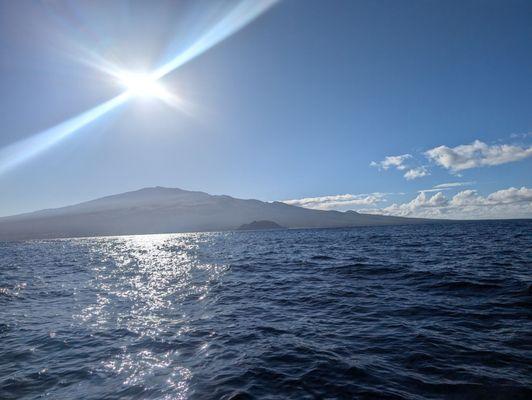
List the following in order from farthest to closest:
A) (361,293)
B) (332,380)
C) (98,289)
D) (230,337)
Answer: (98,289), (361,293), (230,337), (332,380)

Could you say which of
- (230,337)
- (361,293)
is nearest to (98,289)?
(230,337)

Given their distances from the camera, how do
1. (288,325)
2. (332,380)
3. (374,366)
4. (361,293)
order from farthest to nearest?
(361,293) < (288,325) < (374,366) < (332,380)

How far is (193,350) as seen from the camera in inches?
437

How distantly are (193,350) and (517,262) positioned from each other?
2804 cm

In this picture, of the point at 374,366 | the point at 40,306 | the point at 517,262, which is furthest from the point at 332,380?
the point at 517,262

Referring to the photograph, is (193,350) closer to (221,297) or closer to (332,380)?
(332,380)

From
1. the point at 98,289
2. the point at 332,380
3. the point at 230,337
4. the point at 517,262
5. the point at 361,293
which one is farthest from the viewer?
the point at 517,262

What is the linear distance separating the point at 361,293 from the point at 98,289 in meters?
17.8

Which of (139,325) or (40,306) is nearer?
(139,325)

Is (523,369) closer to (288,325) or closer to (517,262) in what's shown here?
(288,325)

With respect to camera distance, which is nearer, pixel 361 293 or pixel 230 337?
pixel 230 337

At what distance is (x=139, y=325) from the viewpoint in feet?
46.6

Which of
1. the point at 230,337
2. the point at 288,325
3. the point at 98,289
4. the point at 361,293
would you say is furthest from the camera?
the point at 98,289

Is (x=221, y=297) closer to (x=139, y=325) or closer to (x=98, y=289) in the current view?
(x=139, y=325)
